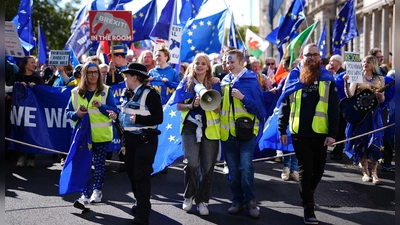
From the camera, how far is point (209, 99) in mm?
6445

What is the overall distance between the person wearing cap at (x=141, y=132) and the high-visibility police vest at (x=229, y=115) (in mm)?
860

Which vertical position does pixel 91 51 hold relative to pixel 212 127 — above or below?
above

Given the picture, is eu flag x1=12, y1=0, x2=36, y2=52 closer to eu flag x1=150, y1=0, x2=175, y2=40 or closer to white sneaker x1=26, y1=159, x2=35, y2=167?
eu flag x1=150, y1=0, x2=175, y2=40

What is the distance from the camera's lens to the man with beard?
20.6 feet

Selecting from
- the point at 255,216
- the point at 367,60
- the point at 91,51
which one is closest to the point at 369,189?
the point at 367,60

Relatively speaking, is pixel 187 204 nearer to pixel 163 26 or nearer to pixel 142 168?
pixel 142 168

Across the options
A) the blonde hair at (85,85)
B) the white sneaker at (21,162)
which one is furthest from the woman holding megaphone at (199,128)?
the white sneaker at (21,162)

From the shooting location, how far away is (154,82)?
30.7 ft

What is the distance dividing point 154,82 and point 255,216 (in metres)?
3.52

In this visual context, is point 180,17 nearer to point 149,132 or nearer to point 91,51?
point 91,51

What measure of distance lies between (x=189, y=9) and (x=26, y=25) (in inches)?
167

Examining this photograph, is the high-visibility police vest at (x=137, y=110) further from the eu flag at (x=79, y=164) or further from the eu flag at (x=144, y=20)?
the eu flag at (x=144, y=20)

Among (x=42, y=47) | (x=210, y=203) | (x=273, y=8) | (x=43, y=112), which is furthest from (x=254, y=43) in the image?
(x=210, y=203)

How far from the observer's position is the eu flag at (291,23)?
15.3m
